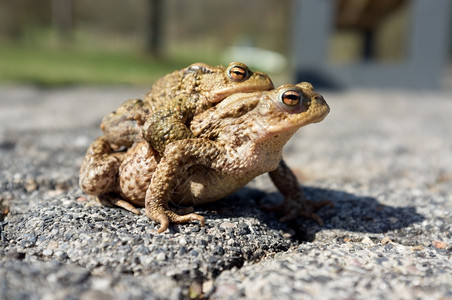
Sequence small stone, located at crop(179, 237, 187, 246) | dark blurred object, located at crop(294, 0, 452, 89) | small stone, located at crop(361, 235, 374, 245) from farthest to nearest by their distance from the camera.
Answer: dark blurred object, located at crop(294, 0, 452, 89) → small stone, located at crop(361, 235, 374, 245) → small stone, located at crop(179, 237, 187, 246)

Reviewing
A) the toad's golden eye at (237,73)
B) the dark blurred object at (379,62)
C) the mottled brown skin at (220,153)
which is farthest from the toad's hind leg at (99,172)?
the dark blurred object at (379,62)

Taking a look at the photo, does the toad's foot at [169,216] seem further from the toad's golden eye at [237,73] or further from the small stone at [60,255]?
the toad's golden eye at [237,73]

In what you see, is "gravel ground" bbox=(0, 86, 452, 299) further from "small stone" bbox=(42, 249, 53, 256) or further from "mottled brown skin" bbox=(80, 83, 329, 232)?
"mottled brown skin" bbox=(80, 83, 329, 232)

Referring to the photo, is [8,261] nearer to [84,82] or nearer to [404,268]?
[404,268]

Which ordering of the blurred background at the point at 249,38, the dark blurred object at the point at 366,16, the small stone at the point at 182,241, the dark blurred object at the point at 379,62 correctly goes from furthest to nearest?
the dark blurred object at the point at 366,16, the blurred background at the point at 249,38, the dark blurred object at the point at 379,62, the small stone at the point at 182,241

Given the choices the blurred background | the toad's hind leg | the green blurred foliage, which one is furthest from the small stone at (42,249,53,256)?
the green blurred foliage

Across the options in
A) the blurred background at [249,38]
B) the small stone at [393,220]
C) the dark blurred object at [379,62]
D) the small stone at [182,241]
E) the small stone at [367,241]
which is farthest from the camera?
the blurred background at [249,38]
